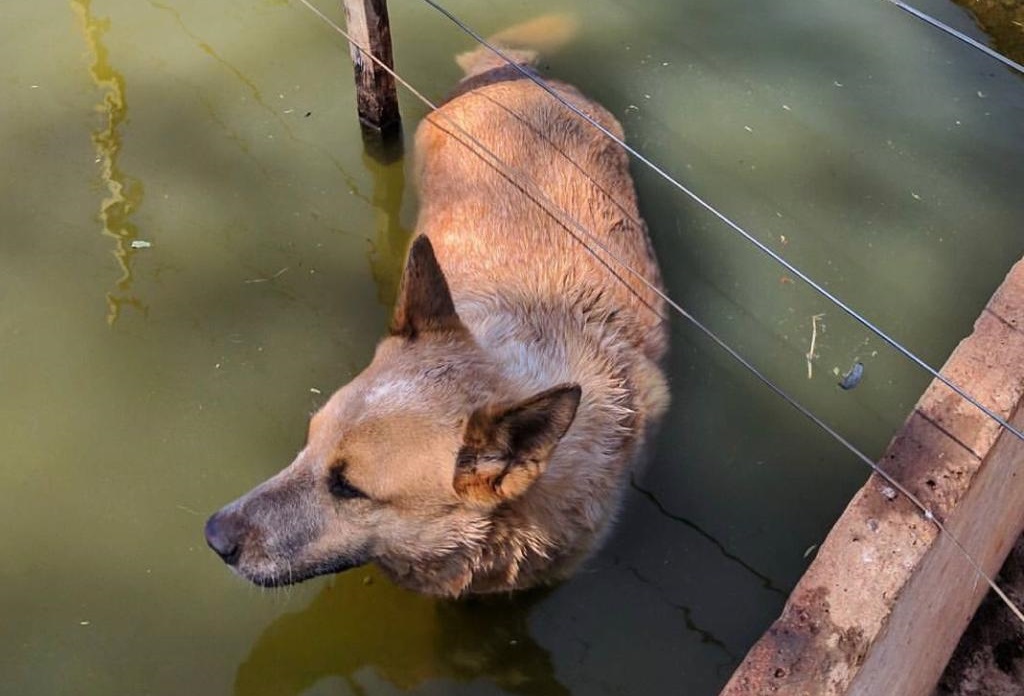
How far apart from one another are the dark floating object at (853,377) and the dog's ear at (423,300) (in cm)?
195

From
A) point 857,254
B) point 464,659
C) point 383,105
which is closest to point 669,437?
point 464,659

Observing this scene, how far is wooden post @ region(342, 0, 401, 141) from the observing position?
14.2 ft

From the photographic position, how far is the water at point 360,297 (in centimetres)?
340

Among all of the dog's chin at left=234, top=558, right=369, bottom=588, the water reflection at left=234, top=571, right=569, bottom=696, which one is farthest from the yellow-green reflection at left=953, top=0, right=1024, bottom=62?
the dog's chin at left=234, top=558, right=369, bottom=588

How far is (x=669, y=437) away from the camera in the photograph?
3928 millimetres

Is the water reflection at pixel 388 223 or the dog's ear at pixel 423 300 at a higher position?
the dog's ear at pixel 423 300

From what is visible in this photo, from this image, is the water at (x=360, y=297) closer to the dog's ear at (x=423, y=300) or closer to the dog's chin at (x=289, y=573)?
the dog's chin at (x=289, y=573)

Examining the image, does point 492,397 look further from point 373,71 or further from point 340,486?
point 373,71

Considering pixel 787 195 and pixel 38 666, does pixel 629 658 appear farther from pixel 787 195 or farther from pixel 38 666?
pixel 787 195

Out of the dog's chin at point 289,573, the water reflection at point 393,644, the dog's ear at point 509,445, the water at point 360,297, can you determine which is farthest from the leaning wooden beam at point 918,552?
the dog's chin at point 289,573

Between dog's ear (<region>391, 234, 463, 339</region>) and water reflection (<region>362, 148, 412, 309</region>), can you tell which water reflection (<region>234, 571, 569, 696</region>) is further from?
water reflection (<region>362, 148, 412, 309</region>)

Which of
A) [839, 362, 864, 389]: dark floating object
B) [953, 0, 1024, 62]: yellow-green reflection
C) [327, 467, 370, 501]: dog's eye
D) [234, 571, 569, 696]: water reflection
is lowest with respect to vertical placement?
[234, 571, 569, 696]: water reflection

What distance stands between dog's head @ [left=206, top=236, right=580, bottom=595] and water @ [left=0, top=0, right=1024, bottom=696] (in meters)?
0.66

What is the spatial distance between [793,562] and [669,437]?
2.29ft
